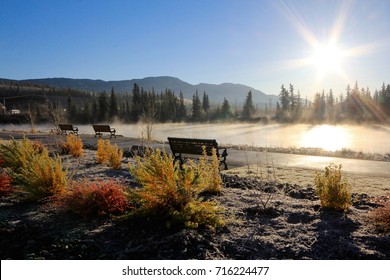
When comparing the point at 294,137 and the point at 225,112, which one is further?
the point at 225,112

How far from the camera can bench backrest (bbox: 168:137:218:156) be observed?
8.75 meters

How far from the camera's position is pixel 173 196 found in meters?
4.56

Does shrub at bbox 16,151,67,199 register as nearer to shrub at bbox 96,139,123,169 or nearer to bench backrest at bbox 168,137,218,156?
shrub at bbox 96,139,123,169

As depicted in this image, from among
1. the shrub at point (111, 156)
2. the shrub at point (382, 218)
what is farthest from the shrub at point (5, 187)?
the shrub at point (382, 218)

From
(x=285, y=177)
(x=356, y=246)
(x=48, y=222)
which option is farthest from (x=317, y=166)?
(x=48, y=222)

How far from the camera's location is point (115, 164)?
8914 millimetres

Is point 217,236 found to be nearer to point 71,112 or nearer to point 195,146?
point 195,146

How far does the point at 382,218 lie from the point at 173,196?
2.62m

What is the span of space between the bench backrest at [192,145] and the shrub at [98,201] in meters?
3.88

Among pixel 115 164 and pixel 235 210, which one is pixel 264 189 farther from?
pixel 115 164

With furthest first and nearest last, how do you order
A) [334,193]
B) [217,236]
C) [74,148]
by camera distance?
[74,148] → [334,193] → [217,236]

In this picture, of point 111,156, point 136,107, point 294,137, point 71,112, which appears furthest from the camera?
point 71,112

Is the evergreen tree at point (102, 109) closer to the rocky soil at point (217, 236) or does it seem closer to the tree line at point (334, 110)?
the tree line at point (334, 110)

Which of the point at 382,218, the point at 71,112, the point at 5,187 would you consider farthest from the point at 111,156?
the point at 71,112
